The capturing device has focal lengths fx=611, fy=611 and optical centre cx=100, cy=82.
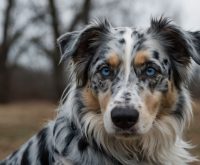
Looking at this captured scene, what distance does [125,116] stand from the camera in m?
5.34

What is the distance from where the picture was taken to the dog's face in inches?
216

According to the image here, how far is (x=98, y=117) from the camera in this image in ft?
19.5

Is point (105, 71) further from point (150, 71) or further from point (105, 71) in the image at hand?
point (150, 71)

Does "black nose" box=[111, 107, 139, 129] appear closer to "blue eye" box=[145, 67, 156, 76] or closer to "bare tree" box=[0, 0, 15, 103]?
"blue eye" box=[145, 67, 156, 76]

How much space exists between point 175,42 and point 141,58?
1.89 ft

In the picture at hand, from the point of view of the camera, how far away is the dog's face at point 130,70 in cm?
550

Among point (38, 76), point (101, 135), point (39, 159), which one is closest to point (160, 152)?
point (101, 135)

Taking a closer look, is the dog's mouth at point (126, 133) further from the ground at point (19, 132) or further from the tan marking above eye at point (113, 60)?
the ground at point (19, 132)

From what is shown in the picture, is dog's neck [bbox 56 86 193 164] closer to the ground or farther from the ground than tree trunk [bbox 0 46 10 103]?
farther from the ground

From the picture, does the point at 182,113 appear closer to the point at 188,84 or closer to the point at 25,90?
the point at 188,84

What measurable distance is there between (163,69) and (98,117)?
2.58 feet

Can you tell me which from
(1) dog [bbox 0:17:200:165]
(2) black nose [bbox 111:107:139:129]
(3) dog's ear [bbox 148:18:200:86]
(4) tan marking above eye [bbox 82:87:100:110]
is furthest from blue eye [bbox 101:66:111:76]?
(3) dog's ear [bbox 148:18:200:86]

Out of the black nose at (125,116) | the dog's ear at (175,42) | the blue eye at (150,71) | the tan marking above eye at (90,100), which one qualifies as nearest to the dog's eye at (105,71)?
the tan marking above eye at (90,100)

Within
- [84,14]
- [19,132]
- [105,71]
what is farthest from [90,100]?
[84,14]
